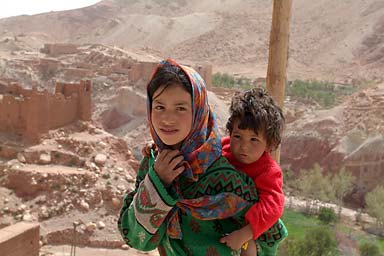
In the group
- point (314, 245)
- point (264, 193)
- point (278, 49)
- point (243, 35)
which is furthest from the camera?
point (243, 35)

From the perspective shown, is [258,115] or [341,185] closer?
[258,115]

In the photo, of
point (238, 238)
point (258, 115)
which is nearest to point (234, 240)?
point (238, 238)

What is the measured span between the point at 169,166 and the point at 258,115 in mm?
361

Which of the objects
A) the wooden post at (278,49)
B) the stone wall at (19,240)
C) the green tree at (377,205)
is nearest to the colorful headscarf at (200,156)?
the wooden post at (278,49)

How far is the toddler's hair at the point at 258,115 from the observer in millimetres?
1750

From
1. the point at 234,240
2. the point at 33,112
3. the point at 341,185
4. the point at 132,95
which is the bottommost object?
the point at 341,185

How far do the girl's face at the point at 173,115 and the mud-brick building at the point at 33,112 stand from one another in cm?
1177

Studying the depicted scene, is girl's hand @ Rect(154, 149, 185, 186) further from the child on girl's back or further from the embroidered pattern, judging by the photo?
the child on girl's back

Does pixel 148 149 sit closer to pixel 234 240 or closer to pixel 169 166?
pixel 169 166

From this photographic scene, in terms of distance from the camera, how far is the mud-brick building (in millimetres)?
12992

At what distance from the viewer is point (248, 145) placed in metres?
1.77

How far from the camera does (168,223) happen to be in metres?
1.71

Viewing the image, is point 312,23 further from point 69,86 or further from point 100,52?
point 69,86

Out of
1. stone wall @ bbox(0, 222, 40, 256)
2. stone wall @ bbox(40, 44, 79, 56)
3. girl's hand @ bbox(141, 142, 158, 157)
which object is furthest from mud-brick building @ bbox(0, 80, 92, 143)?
stone wall @ bbox(40, 44, 79, 56)
